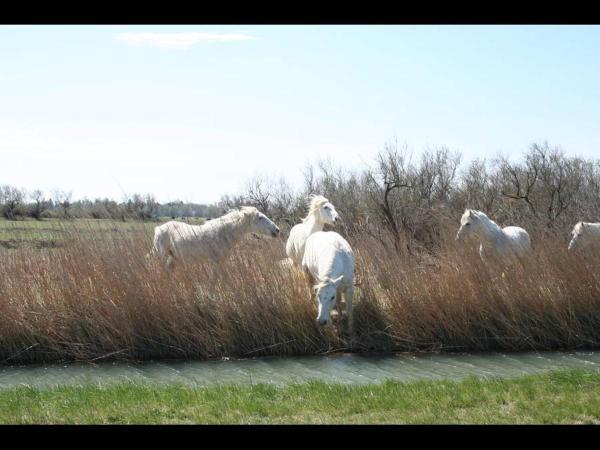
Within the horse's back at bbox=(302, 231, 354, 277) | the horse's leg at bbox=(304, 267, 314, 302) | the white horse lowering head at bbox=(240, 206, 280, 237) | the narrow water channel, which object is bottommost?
the narrow water channel

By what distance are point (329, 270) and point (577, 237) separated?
18.4ft

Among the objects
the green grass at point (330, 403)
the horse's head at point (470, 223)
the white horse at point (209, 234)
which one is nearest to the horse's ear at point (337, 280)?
the green grass at point (330, 403)

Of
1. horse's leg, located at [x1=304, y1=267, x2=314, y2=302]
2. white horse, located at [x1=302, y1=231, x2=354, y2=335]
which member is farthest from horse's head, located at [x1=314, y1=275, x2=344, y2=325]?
horse's leg, located at [x1=304, y1=267, x2=314, y2=302]

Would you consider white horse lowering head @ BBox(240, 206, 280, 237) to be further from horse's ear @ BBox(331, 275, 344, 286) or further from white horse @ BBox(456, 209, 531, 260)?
white horse @ BBox(456, 209, 531, 260)

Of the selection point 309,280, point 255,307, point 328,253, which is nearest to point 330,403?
point 255,307

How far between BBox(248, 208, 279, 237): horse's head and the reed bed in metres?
2.06

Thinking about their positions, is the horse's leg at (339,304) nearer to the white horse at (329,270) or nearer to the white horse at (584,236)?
the white horse at (329,270)

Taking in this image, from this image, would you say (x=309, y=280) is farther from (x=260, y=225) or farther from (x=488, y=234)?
(x=488, y=234)

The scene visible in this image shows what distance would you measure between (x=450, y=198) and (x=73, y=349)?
16.4 m

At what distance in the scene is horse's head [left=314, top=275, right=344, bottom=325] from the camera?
9.03 meters

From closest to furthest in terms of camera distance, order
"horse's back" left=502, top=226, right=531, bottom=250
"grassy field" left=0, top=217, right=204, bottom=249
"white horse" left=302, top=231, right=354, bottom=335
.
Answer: "white horse" left=302, top=231, right=354, bottom=335 < "grassy field" left=0, top=217, right=204, bottom=249 < "horse's back" left=502, top=226, right=531, bottom=250
